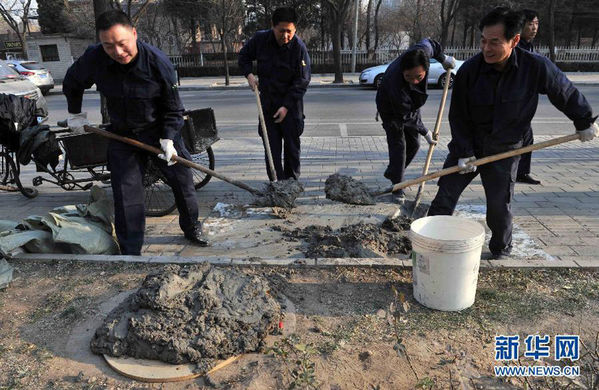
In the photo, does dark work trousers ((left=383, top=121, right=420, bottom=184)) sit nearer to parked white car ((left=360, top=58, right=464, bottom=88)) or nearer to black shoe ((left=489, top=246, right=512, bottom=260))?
black shoe ((left=489, top=246, right=512, bottom=260))

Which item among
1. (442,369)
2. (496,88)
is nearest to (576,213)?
(496,88)

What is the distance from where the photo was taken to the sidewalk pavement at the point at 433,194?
4133mm

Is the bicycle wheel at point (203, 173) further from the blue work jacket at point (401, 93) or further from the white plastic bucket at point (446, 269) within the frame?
the white plastic bucket at point (446, 269)

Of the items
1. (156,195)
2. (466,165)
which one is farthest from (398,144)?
(156,195)

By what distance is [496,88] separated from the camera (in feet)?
10.8

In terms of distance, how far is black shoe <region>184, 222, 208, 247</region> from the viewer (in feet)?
14.1

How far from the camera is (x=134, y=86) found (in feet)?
11.9

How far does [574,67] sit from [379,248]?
25.6 metres

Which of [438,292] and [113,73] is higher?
[113,73]

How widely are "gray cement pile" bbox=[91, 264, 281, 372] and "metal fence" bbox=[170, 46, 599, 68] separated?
25111 mm

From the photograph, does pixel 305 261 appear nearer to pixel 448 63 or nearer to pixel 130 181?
pixel 130 181

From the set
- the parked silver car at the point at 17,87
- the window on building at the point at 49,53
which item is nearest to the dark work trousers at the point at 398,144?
the parked silver car at the point at 17,87

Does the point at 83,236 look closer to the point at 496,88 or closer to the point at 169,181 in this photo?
the point at 169,181

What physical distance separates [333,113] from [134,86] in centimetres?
915
